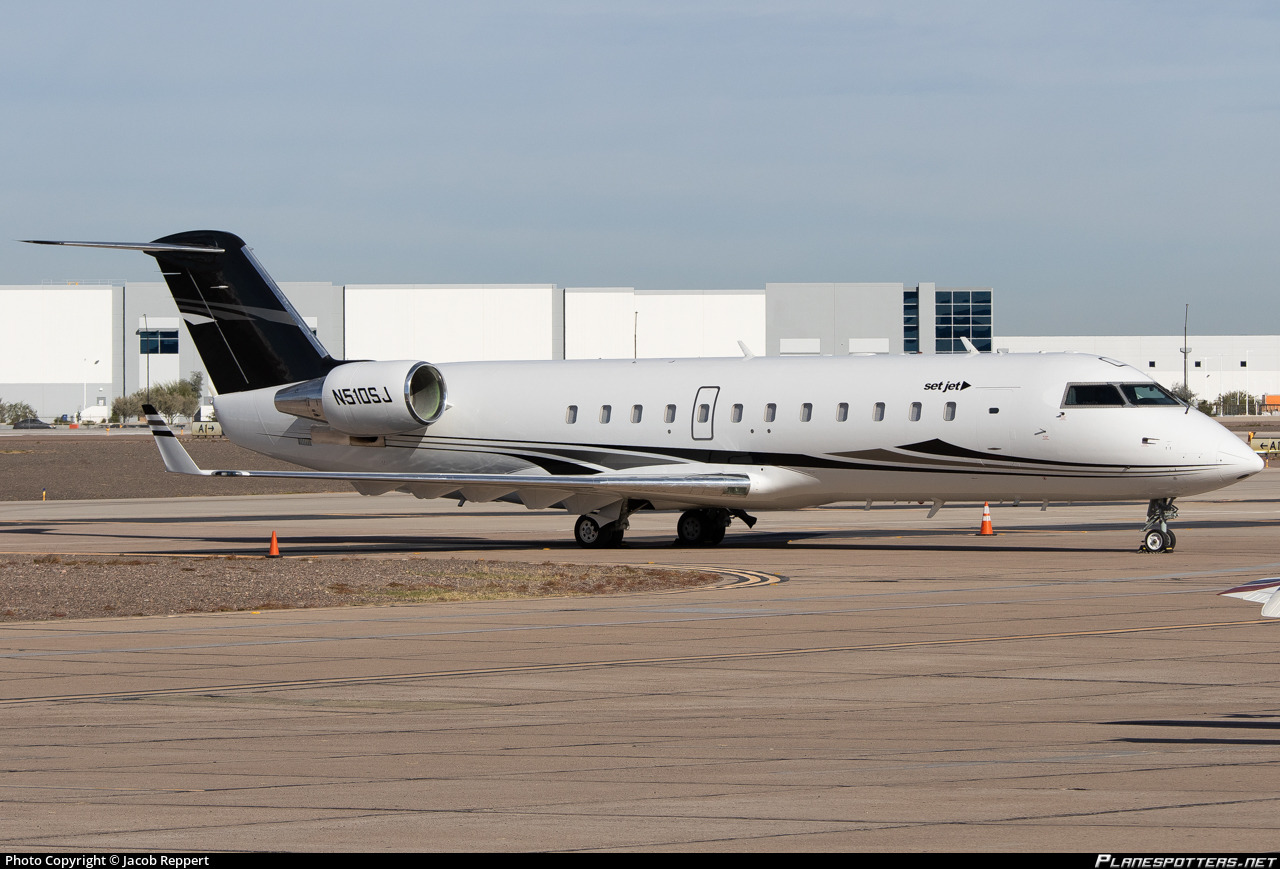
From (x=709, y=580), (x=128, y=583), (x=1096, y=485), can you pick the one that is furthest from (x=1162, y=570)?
(x=128, y=583)

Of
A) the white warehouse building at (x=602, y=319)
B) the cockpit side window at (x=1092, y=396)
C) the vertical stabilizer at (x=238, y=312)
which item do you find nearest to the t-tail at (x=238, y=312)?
the vertical stabilizer at (x=238, y=312)

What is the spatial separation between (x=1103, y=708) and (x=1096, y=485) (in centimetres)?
1537

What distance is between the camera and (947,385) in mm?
26859

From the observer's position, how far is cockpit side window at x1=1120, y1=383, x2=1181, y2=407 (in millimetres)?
25609

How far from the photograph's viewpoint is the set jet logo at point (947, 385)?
87.7 feet

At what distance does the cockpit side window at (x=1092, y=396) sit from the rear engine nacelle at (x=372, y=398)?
1247 cm

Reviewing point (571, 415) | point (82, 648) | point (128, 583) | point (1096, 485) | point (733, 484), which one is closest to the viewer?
point (82, 648)

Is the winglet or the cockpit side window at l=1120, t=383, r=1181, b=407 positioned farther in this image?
the winglet

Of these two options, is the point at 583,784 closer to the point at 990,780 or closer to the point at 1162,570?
the point at 990,780

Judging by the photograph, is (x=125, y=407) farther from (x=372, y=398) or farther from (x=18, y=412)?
(x=372, y=398)

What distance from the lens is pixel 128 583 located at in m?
21.1

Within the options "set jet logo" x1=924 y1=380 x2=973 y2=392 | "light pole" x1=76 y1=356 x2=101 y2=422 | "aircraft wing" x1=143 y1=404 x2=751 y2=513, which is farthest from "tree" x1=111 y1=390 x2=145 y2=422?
"set jet logo" x1=924 y1=380 x2=973 y2=392

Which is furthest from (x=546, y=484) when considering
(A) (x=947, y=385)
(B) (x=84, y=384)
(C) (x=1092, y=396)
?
(B) (x=84, y=384)

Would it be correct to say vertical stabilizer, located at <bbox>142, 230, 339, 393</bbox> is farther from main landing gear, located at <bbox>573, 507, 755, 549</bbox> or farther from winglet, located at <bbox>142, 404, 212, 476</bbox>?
main landing gear, located at <bbox>573, 507, 755, 549</bbox>
